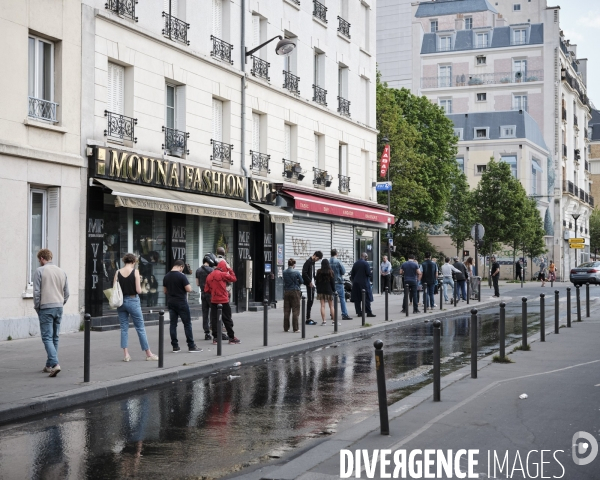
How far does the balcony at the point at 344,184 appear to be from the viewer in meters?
30.6

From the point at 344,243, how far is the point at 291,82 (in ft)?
23.4

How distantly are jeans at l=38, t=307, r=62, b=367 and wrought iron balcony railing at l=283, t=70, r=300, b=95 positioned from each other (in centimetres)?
1658

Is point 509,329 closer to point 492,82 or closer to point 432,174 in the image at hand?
point 432,174

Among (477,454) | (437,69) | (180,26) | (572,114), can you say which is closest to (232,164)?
(180,26)

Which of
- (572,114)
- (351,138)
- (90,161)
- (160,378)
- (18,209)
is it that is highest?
(572,114)

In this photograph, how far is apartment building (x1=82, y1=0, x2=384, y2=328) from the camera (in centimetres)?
1794

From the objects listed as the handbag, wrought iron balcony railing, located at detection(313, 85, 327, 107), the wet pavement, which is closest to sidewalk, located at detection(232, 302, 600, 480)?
the wet pavement

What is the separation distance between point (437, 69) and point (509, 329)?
185 ft

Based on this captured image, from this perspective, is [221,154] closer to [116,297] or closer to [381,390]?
[116,297]

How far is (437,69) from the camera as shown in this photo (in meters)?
71.9

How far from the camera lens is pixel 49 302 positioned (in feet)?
36.0

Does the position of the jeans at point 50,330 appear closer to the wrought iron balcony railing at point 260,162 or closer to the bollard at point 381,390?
the bollard at point 381,390

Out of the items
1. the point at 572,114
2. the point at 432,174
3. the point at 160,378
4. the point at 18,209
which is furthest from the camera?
the point at 572,114

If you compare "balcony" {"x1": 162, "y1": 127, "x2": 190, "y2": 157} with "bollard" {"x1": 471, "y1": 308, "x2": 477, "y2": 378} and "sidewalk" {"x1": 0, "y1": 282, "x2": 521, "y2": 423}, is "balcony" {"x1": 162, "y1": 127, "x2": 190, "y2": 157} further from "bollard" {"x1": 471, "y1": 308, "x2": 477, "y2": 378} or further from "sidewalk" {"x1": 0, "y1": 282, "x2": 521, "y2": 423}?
"bollard" {"x1": 471, "y1": 308, "x2": 477, "y2": 378}
